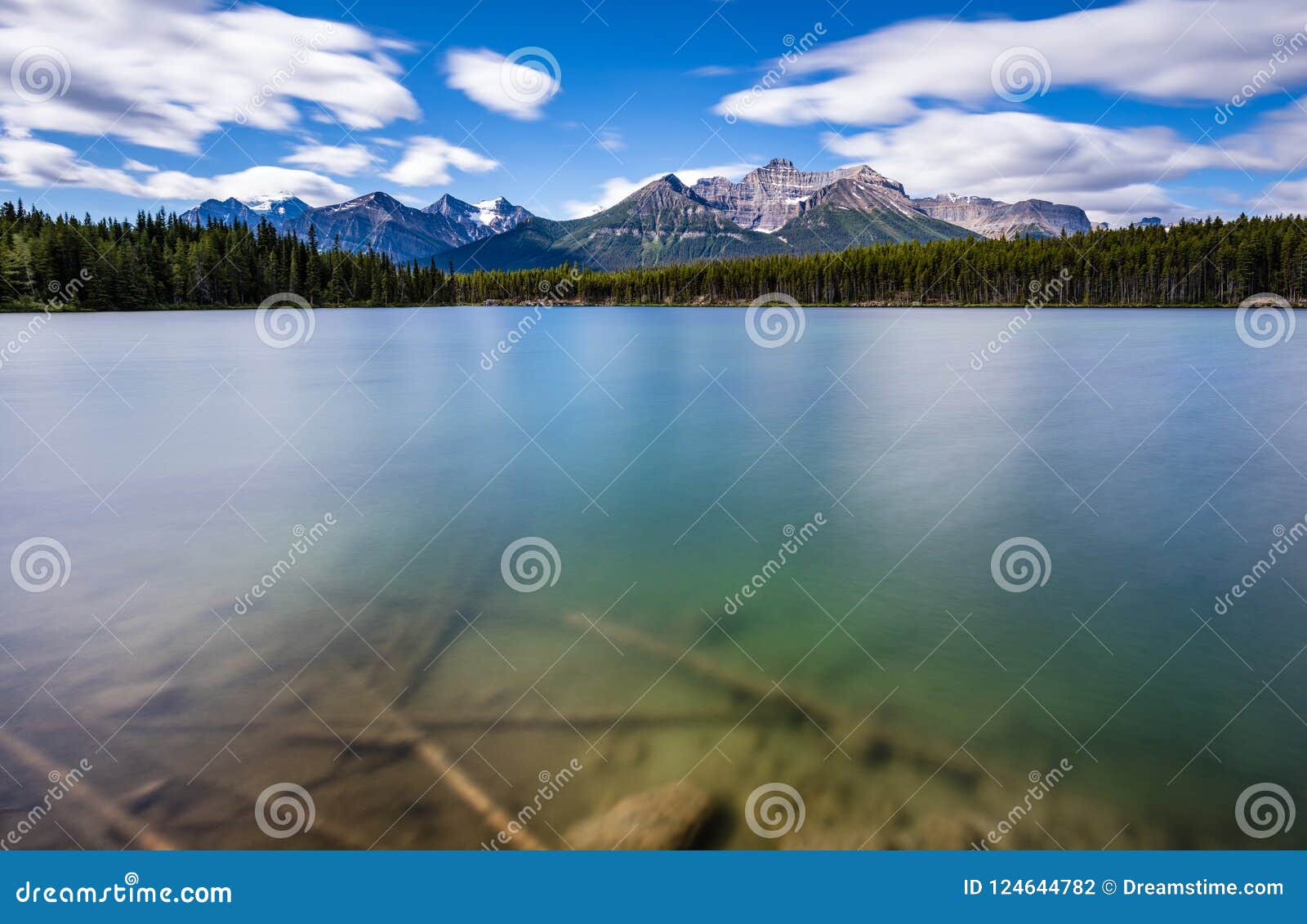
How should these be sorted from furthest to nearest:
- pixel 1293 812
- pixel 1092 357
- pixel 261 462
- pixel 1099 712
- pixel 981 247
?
1. pixel 981 247
2. pixel 1092 357
3. pixel 261 462
4. pixel 1099 712
5. pixel 1293 812

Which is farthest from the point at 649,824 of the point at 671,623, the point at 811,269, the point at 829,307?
the point at 811,269

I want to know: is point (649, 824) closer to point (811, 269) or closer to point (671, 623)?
point (671, 623)

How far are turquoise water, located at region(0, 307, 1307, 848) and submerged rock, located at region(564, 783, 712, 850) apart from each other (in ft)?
0.58

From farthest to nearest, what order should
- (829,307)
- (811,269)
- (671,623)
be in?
(811,269) → (829,307) → (671,623)

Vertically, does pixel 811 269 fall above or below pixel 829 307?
above

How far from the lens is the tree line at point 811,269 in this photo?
11556 centimetres

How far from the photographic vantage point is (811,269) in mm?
188625

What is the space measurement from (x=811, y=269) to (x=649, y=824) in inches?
7659

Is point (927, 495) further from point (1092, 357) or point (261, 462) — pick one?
point (1092, 357)

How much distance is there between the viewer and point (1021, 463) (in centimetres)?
2166

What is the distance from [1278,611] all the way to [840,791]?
9551 mm

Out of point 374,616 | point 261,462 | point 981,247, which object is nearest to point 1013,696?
point 374,616

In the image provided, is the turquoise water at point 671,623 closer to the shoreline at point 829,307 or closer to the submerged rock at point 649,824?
the submerged rock at point 649,824

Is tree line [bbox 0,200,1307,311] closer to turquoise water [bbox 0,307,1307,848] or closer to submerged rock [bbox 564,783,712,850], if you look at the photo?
turquoise water [bbox 0,307,1307,848]
